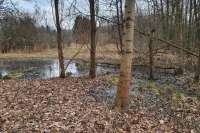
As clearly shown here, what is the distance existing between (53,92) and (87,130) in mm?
3617

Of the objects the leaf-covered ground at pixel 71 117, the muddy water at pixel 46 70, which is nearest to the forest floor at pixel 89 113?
the leaf-covered ground at pixel 71 117

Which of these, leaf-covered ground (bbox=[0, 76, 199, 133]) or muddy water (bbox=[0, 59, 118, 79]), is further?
muddy water (bbox=[0, 59, 118, 79])

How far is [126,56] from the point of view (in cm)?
477

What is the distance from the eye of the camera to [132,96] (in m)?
6.89

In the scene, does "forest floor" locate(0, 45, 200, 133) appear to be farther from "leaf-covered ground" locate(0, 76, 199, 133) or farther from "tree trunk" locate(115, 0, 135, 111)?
"tree trunk" locate(115, 0, 135, 111)

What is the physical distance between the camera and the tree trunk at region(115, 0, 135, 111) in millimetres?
4617

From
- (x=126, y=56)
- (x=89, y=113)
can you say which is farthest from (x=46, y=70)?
(x=126, y=56)

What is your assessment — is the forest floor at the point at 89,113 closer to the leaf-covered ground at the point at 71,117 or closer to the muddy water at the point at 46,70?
the leaf-covered ground at the point at 71,117

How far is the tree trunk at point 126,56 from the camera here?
462 cm

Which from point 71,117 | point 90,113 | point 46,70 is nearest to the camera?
point 71,117

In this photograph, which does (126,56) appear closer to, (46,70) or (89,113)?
(89,113)

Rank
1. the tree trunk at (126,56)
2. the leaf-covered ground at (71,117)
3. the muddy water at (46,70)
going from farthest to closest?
the muddy water at (46,70), the tree trunk at (126,56), the leaf-covered ground at (71,117)

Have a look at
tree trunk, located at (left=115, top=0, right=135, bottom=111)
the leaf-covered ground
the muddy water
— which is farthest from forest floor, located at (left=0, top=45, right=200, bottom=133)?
the muddy water

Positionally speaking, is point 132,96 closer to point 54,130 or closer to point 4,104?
point 54,130
